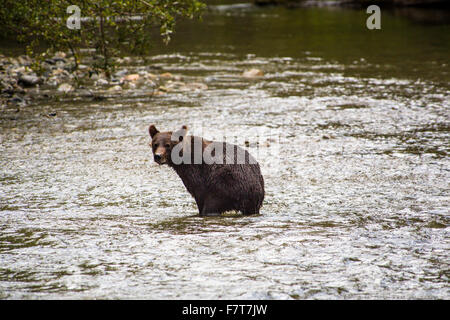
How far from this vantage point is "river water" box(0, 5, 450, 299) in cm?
542

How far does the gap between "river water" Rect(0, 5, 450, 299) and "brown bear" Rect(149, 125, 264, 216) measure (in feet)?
0.89

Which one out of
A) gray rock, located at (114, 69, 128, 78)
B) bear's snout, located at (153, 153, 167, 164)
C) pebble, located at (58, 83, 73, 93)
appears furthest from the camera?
gray rock, located at (114, 69, 128, 78)

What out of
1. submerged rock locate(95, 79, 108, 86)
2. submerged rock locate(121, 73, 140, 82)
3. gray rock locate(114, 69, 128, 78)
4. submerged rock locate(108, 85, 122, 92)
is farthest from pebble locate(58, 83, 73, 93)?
gray rock locate(114, 69, 128, 78)

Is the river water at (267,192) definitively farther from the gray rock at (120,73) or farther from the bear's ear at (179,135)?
the bear's ear at (179,135)

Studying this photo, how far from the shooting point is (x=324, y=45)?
25.9 meters

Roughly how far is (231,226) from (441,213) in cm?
265

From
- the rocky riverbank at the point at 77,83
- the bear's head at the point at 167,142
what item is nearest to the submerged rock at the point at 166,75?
the rocky riverbank at the point at 77,83

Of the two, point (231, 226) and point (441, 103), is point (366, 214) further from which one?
point (441, 103)

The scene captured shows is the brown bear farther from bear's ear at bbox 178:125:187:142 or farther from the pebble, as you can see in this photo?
the pebble

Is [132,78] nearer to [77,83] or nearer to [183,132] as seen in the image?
[77,83]

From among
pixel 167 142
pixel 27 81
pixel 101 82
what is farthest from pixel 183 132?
pixel 27 81

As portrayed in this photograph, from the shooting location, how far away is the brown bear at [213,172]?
24.5 feet

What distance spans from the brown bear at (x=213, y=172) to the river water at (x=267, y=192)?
0.89 feet

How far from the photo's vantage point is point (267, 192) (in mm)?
8922
